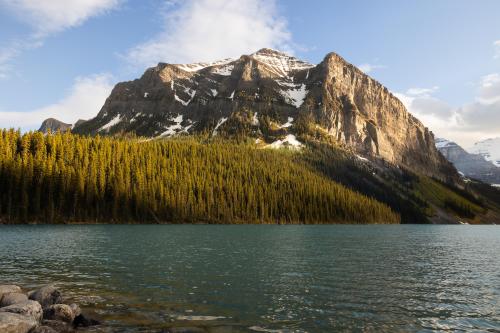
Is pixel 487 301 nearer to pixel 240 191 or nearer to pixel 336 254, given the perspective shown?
pixel 336 254

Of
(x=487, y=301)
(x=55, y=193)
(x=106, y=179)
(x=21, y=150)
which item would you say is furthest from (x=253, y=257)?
(x=21, y=150)

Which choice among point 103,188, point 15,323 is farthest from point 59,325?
point 103,188

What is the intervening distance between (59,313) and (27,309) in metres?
1.77

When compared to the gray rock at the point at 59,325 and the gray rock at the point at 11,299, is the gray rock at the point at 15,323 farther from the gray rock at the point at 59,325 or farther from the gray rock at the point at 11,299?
the gray rock at the point at 11,299

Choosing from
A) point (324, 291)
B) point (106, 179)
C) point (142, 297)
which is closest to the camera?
point (142, 297)

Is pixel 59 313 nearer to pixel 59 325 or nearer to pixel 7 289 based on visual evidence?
pixel 59 325

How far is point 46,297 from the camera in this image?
25469mm

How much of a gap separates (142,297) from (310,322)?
12.9 metres

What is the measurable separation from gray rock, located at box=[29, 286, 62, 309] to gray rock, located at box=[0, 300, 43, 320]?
2.96 meters

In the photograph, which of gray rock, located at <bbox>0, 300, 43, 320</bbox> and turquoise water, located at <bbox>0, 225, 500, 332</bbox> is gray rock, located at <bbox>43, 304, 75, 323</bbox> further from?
turquoise water, located at <bbox>0, 225, 500, 332</bbox>

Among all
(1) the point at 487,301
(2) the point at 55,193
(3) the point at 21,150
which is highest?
(3) the point at 21,150

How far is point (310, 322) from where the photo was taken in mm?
23172

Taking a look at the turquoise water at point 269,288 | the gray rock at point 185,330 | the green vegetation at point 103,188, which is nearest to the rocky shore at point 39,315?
the turquoise water at point 269,288

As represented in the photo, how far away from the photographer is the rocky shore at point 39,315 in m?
19.3
